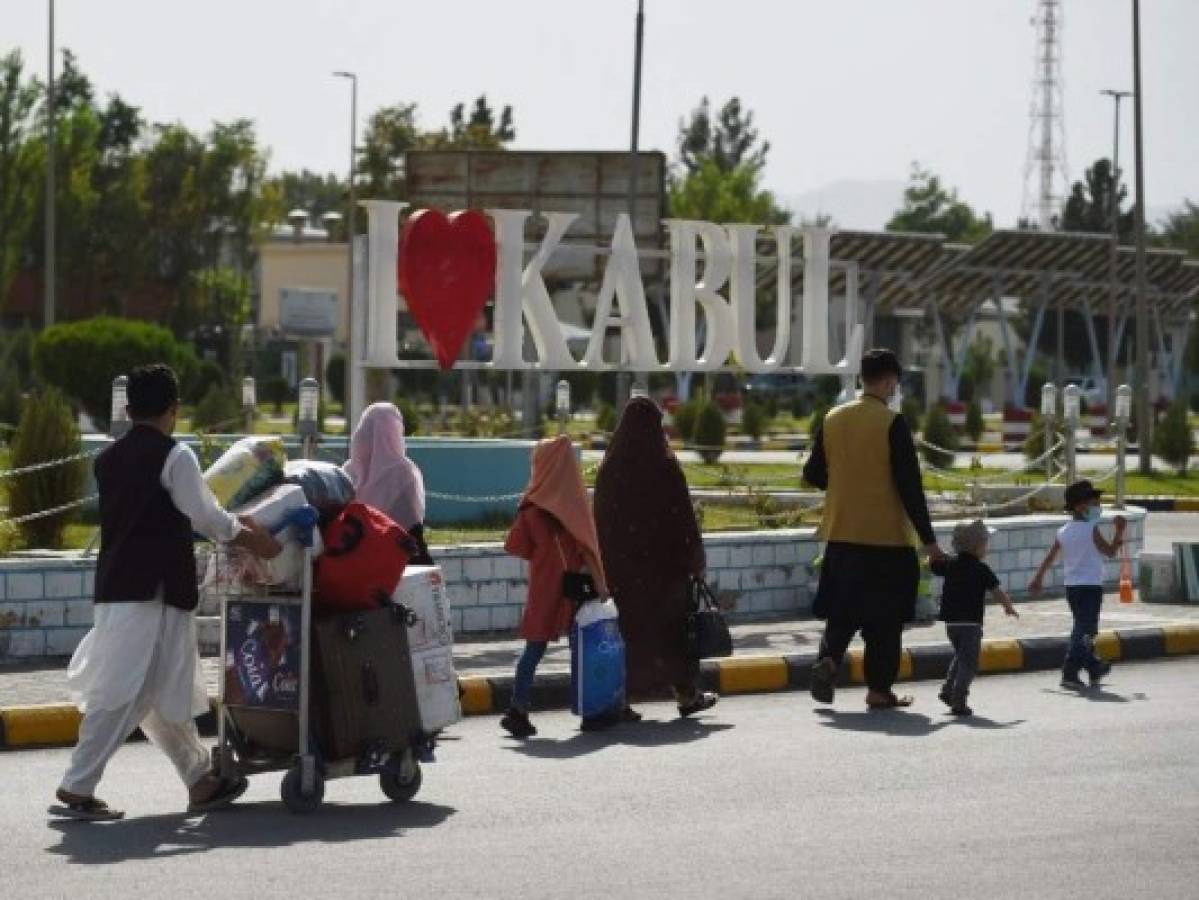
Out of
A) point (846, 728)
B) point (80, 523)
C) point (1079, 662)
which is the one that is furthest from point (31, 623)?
point (80, 523)

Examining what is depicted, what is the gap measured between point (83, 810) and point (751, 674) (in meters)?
5.59

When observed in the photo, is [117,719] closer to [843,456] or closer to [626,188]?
[843,456]

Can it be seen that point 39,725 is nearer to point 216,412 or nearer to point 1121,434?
point 1121,434

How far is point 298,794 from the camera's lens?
401 inches

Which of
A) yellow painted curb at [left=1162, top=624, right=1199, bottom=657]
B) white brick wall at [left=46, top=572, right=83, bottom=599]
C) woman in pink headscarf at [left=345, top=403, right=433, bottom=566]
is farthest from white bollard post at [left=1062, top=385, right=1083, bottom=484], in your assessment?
woman in pink headscarf at [left=345, top=403, right=433, bottom=566]

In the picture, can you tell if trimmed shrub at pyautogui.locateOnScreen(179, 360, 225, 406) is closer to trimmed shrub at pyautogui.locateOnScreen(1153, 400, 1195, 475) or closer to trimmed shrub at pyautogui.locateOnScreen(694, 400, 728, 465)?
trimmed shrub at pyautogui.locateOnScreen(694, 400, 728, 465)

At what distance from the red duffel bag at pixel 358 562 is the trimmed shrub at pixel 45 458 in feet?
29.7

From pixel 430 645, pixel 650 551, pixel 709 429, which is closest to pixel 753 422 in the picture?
pixel 709 429

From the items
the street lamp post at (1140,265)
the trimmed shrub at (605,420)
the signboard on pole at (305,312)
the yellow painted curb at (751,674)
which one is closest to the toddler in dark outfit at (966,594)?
the yellow painted curb at (751,674)

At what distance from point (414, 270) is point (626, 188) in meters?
10.5

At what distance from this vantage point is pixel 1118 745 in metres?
12.2

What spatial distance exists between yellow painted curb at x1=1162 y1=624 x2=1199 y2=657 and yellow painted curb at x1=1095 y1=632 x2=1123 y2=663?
0.48 metres

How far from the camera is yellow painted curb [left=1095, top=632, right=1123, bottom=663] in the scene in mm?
16500

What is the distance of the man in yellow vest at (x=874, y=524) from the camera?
13.8 metres
